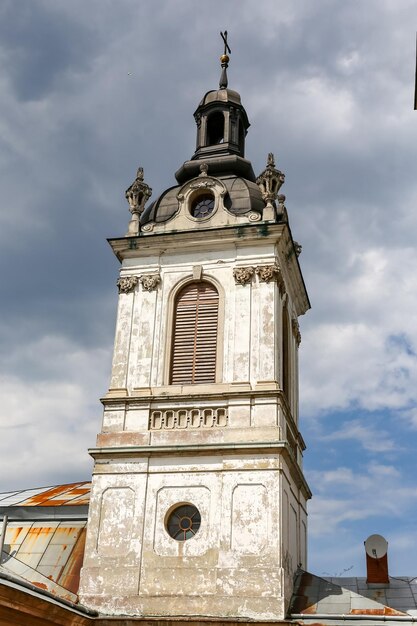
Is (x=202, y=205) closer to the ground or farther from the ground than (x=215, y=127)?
closer to the ground

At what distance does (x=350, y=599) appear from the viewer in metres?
18.5

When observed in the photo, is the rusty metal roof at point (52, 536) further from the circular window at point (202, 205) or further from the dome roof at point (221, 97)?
the dome roof at point (221, 97)

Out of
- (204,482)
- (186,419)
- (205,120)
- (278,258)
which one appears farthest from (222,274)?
(205,120)

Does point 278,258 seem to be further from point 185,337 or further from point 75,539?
point 75,539

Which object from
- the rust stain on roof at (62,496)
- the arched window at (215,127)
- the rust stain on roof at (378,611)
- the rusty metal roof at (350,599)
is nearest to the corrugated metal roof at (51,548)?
the rust stain on roof at (62,496)

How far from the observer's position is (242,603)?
1809cm

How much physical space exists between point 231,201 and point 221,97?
19.2 feet

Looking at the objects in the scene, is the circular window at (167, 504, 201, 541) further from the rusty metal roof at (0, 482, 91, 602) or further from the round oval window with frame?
the round oval window with frame

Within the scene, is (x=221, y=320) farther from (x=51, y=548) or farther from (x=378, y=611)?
(x=378, y=611)

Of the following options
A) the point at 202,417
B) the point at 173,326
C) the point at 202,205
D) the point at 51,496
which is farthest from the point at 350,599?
the point at 202,205

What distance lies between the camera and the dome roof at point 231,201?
23.7 metres

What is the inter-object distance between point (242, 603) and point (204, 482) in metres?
3.04

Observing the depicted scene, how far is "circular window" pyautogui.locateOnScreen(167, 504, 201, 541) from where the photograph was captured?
19438 millimetres

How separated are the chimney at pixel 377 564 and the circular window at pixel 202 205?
34.6ft
